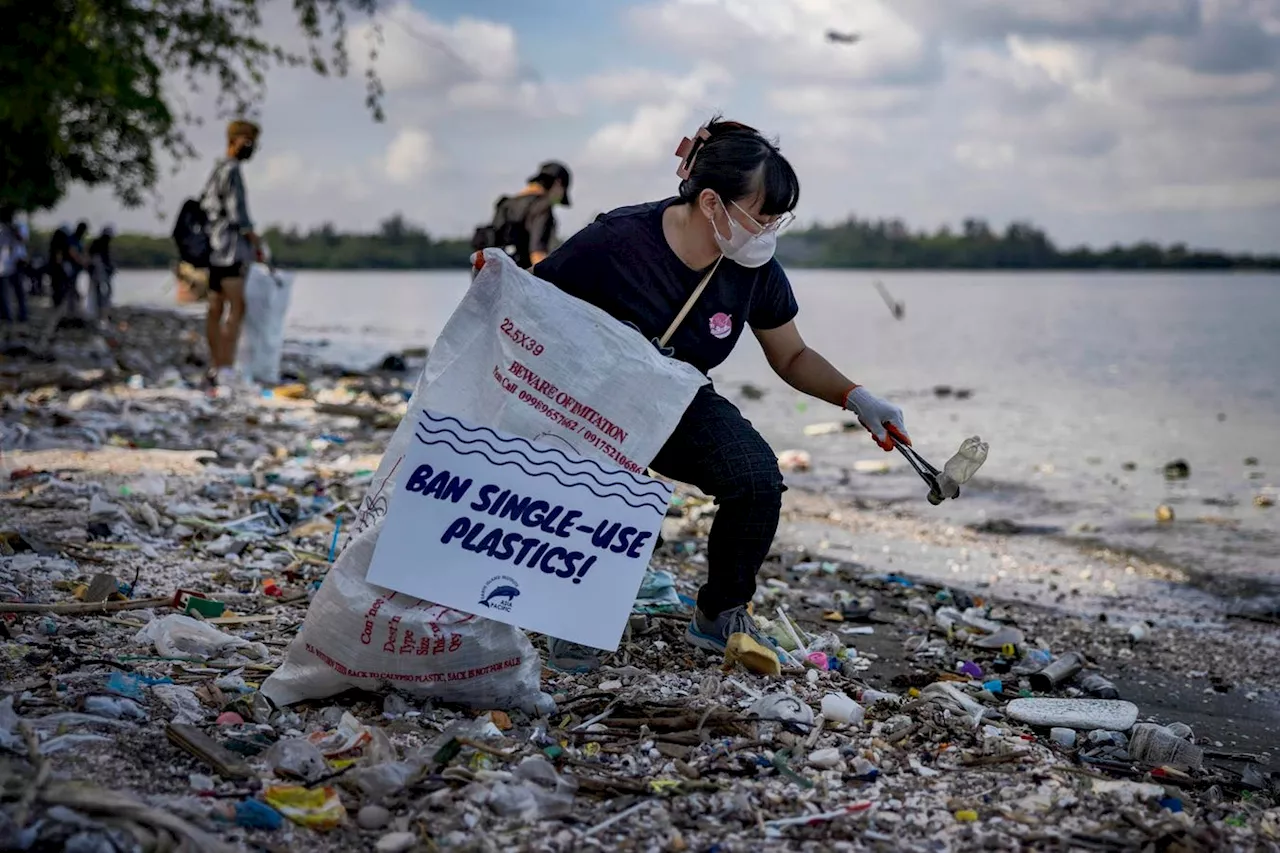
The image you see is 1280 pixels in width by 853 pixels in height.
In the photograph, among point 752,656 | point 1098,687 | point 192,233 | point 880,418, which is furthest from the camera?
point 192,233

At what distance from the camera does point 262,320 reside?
10781 mm

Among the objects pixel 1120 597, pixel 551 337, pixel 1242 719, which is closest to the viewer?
pixel 551 337

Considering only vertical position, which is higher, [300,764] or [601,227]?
[601,227]

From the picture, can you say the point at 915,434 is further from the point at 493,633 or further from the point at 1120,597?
the point at 493,633

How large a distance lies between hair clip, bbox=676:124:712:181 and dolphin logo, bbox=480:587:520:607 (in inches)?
53.9

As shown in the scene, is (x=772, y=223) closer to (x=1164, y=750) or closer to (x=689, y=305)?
(x=689, y=305)

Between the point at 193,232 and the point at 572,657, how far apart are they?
281 inches

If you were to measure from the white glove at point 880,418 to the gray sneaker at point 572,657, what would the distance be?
1114 mm

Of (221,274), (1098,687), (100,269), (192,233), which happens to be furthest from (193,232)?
(100,269)

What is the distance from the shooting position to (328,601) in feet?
10.1

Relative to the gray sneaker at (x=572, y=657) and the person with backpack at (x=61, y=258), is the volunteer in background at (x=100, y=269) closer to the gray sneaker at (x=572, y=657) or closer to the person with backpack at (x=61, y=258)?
the person with backpack at (x=61, y=258)

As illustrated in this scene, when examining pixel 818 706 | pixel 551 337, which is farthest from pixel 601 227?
pixel 818 706

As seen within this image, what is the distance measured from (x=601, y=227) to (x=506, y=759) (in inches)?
63.0

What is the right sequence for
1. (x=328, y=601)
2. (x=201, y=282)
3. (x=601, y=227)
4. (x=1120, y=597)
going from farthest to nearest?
(x=201, y=282)
(x=1120, y=597)
(x=601, y=227)
(x=328, y=601)
